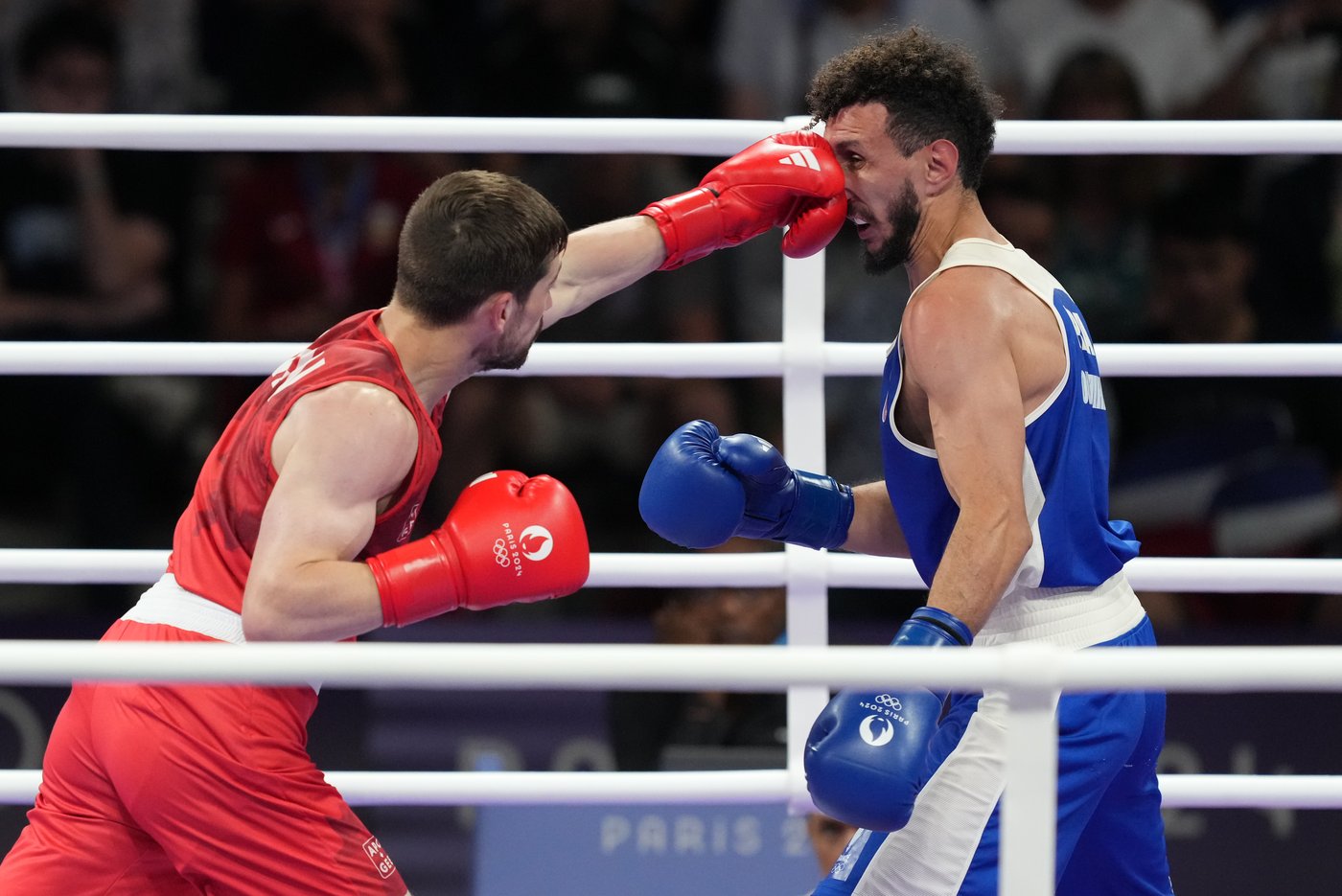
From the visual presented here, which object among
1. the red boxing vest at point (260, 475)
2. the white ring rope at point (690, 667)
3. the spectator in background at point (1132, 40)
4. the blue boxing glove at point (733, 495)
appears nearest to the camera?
the white ring rope at point (690, 667)

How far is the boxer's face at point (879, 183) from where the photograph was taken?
2.28 metres

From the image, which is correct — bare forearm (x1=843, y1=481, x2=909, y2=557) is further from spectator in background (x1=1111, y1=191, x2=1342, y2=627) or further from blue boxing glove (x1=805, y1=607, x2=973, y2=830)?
spectator in background (x1=1111, y1=191, x2=1342, y2=627)

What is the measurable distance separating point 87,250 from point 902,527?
287cm

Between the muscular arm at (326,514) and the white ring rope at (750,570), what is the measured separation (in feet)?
2.02

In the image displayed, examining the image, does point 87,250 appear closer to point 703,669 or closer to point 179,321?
point 179,321

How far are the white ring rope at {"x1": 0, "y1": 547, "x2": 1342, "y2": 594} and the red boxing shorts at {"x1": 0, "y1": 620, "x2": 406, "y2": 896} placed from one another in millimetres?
506

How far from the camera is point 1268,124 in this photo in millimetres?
2578

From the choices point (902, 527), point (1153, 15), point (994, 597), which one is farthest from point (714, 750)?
point (1153, 15)

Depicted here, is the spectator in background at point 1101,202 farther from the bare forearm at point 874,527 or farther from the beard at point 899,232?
the beard at point 899,232

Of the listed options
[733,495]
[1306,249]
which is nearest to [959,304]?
[733,495]

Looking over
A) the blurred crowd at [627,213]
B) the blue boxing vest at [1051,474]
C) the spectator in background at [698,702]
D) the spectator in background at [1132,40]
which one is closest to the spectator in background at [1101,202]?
the blurred crowd at [627,213]

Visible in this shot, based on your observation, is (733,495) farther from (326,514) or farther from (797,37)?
(797,37)

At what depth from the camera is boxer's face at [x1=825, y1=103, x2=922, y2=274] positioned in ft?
7.47

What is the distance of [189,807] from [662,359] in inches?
39.9
